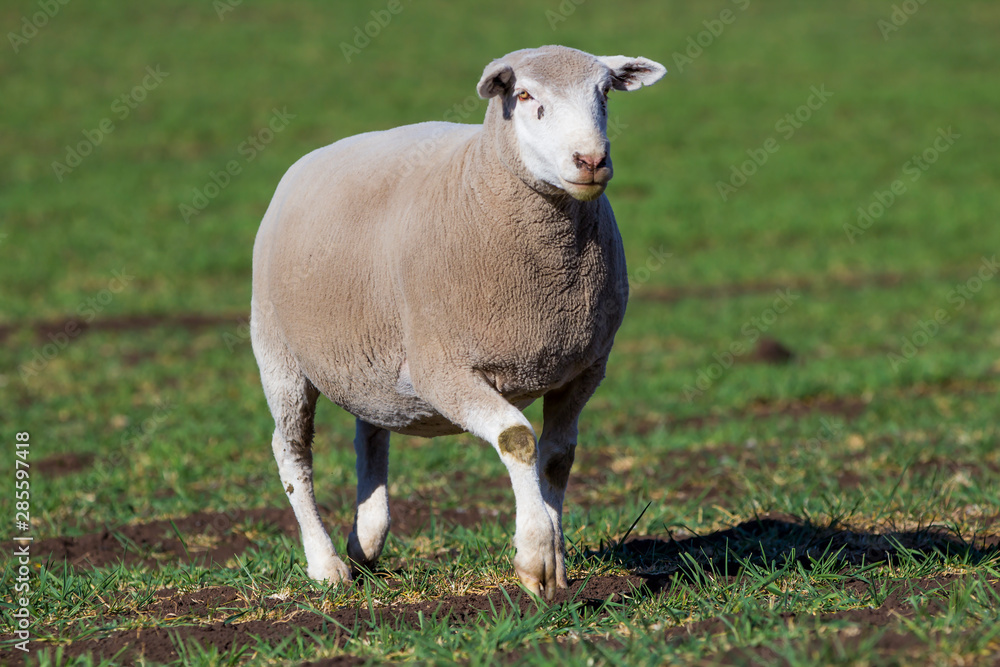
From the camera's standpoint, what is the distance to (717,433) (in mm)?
7406

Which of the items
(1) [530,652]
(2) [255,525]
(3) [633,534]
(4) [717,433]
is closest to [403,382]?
(1) [530,652]

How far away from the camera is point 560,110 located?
3.34 m

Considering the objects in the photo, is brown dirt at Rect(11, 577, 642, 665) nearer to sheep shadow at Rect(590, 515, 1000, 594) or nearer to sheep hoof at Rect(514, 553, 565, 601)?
sheep hoof at Rect(514, 553, 565, 601)

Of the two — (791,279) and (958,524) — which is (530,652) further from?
(791,279)

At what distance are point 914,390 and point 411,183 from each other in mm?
6361

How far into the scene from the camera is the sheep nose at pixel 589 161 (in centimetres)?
322
